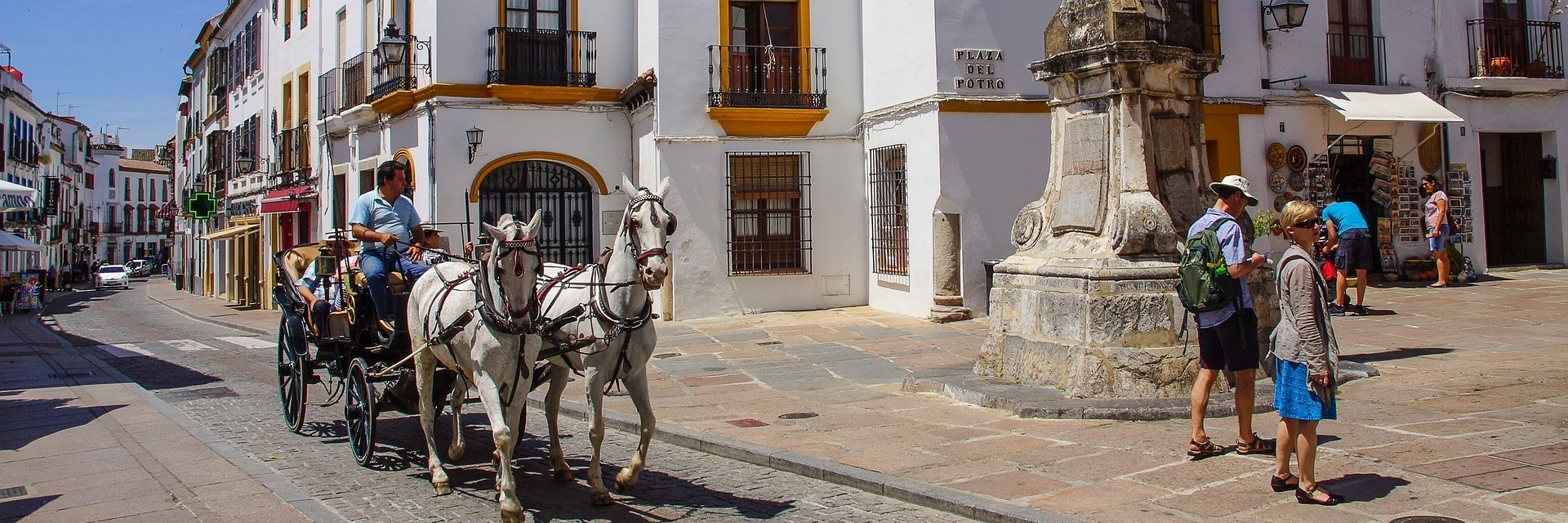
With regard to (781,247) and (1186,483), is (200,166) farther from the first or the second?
(1186,483)

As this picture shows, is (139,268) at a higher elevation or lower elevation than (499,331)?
higher

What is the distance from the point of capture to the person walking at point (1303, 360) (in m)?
5.14

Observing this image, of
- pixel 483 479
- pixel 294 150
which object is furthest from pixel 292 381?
pixel 294 150

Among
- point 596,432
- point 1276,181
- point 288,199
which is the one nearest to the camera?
point 596,432

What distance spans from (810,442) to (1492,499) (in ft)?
12.6

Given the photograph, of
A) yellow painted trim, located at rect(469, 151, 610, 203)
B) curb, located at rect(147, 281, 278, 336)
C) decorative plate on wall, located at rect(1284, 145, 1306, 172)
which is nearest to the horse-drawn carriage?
yellow painted trim, located at rect(469, 151, 610, 203)

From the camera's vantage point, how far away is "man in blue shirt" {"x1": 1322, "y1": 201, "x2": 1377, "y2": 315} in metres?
13.4

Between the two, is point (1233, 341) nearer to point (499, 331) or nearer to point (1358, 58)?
point (499, 331)

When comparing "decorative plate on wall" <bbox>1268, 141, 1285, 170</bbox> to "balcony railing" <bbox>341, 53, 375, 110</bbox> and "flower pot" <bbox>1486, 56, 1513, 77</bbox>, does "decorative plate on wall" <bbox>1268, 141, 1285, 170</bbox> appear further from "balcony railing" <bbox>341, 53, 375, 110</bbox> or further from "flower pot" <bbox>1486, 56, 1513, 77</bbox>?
"balcony railing" <bbox>341, 53, 375, 110</bbox>

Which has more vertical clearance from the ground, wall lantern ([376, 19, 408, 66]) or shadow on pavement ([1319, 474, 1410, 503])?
wall lantern ([376, 19, 408, 66])

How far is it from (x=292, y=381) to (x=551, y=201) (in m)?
10.8

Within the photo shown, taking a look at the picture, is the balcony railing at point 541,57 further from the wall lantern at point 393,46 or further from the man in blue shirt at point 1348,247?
the man in blue shirt at point 1348,247

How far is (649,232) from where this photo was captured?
564 cm

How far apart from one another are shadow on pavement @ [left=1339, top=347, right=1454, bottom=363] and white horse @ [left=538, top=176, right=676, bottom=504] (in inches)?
272
